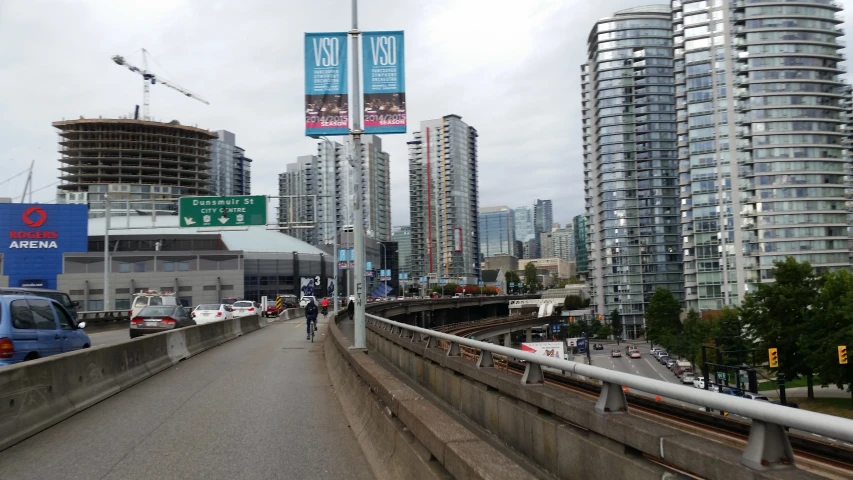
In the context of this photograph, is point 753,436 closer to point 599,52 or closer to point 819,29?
point 819,29

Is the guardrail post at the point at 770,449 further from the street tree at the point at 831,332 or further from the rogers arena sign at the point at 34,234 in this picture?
the rogers arena sign at the point at 34,234

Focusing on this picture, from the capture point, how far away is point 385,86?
51.7 ft

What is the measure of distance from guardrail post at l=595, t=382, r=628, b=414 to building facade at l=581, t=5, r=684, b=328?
114 meters

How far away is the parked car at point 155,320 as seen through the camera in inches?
971

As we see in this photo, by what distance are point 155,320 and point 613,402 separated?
23311 mm

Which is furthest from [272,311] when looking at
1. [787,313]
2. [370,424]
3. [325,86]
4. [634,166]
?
[634,166]

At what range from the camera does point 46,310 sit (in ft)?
41.4

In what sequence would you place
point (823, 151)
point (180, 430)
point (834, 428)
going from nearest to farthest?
point (834, 428)
point (180, 430)
point (823, 151)

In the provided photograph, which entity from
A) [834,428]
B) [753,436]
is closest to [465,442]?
[753,436]

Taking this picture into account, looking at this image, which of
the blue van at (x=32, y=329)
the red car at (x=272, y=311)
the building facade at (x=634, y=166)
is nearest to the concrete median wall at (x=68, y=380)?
the blue van at (x=32, y=329)

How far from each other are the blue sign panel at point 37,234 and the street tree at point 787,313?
5072 cm

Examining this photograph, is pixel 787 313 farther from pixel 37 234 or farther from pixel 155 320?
pixel 37 234

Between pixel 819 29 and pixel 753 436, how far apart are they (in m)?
106

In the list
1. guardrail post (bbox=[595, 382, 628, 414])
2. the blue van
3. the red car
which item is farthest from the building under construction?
guardrail post (bbox=[595, 382, 628, 414])
